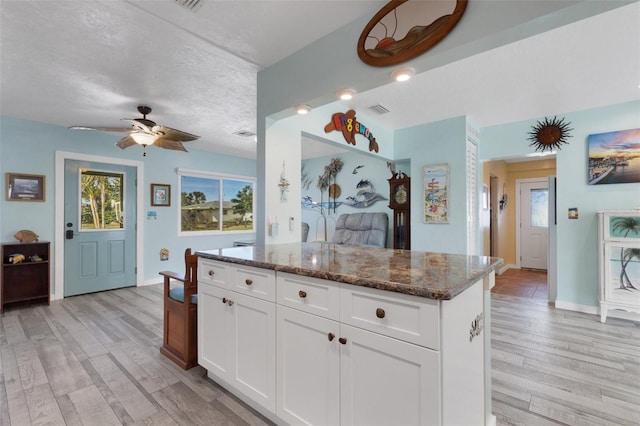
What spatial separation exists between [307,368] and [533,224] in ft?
22.9

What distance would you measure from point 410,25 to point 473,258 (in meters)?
1.41

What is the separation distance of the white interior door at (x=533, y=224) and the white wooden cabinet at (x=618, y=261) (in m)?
3.37

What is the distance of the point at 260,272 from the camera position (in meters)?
1.68

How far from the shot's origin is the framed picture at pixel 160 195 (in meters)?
5.17

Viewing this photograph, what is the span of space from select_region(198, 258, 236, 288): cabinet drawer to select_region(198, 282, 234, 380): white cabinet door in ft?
0.14

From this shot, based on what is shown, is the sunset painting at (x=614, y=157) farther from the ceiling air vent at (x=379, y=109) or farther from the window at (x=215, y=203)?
the window at (x=215, y=203)

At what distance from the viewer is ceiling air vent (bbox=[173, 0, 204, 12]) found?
1.75 m

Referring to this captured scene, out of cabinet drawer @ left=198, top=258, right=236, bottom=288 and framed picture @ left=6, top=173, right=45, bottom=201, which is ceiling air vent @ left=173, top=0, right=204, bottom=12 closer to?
cabinet drawer @ left=198, top=258, right=236, bottom=288

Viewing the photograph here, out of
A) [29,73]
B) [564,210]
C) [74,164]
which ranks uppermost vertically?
[29,73]

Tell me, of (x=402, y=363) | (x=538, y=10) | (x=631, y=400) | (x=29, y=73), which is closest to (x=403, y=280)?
(x=402, y=363)

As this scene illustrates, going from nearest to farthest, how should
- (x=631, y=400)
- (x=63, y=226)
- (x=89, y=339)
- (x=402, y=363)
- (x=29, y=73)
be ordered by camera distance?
(x=402, y=363) < (x=631, y=400) < (x=29, y=73) < (x=89, y=339) < (x=63, y=226)

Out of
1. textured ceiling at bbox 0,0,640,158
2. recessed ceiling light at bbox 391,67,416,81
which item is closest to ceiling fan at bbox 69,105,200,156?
textured ceiling at bbox 0,0,640,158

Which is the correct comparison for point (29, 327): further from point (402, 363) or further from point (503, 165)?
point (503, 165)

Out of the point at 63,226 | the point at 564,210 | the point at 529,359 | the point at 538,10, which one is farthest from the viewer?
the point at 63,226
